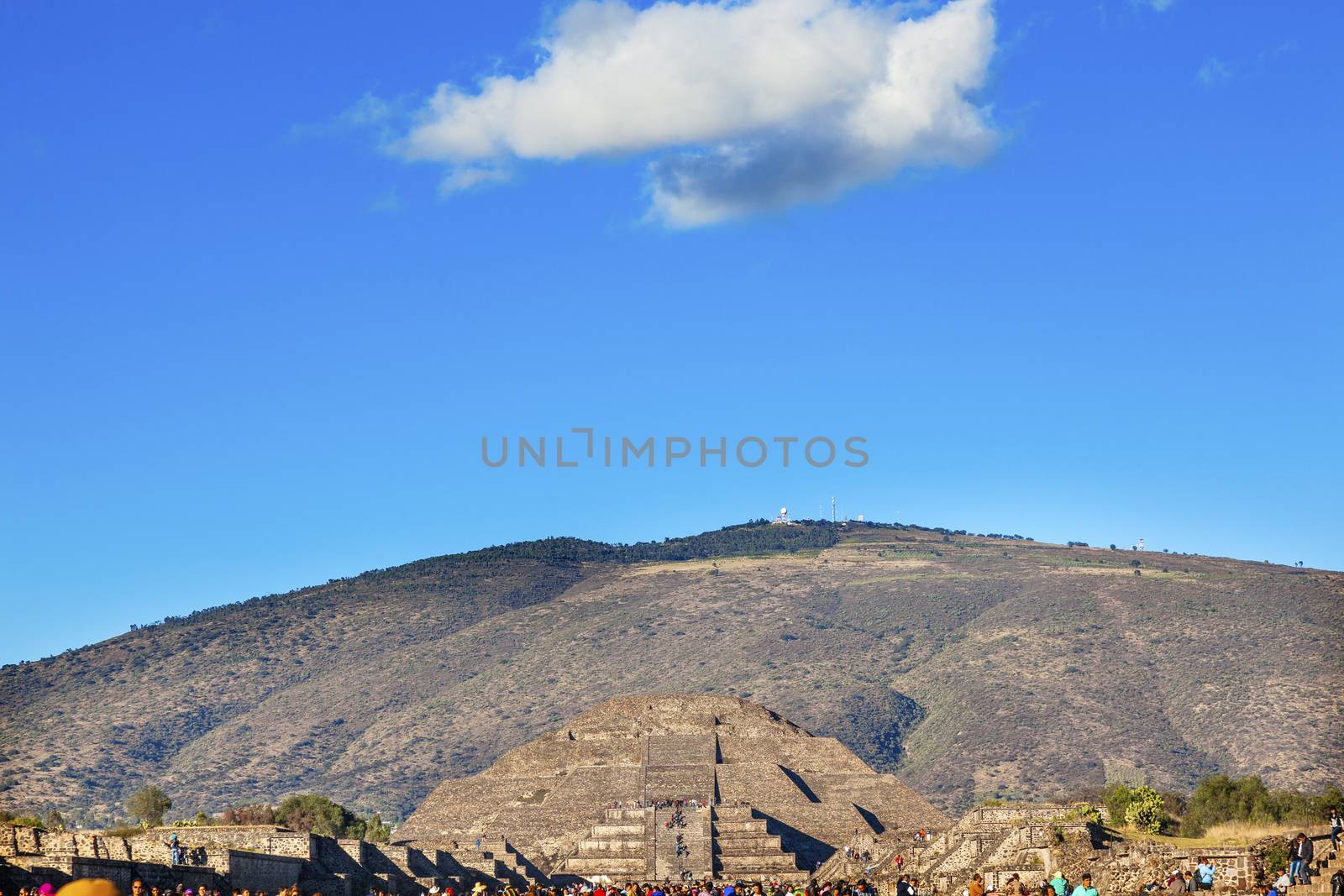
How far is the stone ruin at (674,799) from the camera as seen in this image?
78500 mm

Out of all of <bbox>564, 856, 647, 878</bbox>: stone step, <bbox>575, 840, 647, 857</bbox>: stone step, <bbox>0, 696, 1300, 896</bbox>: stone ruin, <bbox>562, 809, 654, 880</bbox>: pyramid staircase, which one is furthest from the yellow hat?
<bbox>575, 840, 647, 857</bbox>: stone step

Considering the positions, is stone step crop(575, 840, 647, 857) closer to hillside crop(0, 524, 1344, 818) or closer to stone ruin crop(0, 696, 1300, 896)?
stone ruin crop(0, 696, 1300, 896)

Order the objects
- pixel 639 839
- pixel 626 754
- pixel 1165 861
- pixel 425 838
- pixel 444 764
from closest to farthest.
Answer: pixel 1165 861 < pixel 639 839 < pixel 425 838 < pixel 626 754 < pixel 444 764

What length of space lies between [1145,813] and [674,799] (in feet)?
75.3

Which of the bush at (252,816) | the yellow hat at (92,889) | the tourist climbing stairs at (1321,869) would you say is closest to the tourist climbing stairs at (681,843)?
the bush at (252,816)

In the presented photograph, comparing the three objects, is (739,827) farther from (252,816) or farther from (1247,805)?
(252,816)

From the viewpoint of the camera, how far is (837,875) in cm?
7125

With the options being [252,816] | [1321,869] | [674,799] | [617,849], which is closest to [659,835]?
[617,849]

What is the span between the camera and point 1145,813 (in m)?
70.8

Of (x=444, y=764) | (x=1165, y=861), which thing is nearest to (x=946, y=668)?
(x=444, y=764)

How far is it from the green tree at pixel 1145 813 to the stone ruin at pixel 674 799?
473 inches

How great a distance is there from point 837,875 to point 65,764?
119181mm

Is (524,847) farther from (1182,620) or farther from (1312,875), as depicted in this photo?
(1182,620)

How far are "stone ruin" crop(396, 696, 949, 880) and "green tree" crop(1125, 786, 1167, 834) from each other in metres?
12.0
